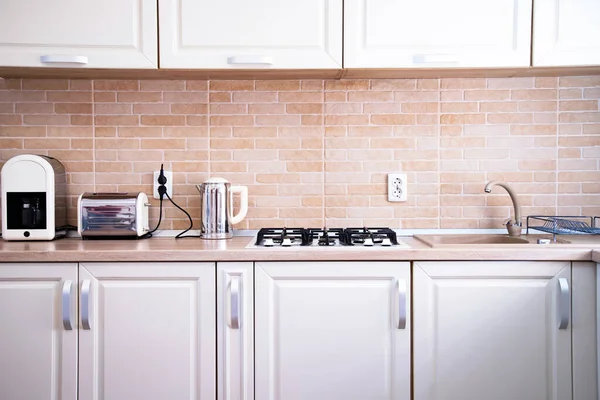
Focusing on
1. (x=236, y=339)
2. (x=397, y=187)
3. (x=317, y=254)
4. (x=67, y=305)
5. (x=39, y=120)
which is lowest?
(x=236, y=339)

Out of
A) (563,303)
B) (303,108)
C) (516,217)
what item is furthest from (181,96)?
(563,303)

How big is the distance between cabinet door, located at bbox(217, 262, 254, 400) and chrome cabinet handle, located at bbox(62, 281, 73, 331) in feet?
1.68

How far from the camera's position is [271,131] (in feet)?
7.00

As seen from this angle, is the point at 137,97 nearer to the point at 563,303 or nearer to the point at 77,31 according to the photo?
the point at 77,31

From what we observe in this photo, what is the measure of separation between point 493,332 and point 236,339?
90 centimetres

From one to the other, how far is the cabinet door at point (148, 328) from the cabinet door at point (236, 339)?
1.1 inches

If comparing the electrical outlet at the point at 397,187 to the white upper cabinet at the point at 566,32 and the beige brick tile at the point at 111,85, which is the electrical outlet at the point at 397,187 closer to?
the white upper cabinet at the point at 566,32

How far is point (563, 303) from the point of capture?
1.60m

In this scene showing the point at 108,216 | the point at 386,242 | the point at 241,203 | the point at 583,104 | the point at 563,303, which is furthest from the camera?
the point at 583,104

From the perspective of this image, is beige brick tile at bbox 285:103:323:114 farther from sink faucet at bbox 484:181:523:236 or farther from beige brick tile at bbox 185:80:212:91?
sink faucet at bbox 484:181:523:236

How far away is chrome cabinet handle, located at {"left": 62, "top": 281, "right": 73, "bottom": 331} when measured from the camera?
161 centimetres

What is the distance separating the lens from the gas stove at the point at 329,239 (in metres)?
1.73

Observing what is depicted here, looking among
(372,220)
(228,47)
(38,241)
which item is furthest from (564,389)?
(38,241)

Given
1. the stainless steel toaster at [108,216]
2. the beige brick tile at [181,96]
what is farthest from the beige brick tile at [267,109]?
the stainless steel toaster at [108,216]
